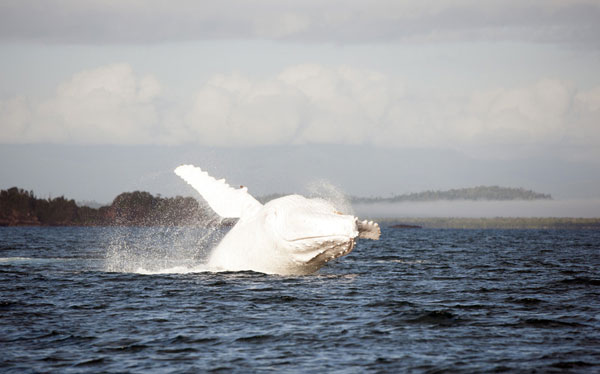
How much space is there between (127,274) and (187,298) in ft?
20.6

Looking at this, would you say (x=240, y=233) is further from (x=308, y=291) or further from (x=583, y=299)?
(x=583, y=299)

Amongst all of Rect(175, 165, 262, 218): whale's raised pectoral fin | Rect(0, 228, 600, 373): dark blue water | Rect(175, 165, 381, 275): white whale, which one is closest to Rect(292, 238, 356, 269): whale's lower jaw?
Rect(175, 165, 381, 275): white whale

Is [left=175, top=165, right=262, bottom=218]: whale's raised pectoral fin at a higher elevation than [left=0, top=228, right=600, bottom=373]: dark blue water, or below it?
higher

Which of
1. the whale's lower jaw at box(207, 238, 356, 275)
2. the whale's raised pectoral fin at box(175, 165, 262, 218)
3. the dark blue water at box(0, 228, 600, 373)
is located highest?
the whale's raised pectoral fin at box(175, 165, 262, 218)

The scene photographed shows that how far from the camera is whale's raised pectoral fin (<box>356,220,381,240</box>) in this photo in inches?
615

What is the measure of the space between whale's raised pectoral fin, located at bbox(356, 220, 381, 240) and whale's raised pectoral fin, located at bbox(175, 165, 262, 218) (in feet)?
11.5

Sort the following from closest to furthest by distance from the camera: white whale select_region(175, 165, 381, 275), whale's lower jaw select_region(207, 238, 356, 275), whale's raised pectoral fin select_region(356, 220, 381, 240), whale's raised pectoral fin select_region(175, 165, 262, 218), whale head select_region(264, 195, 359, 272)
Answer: whale head select_region(264, 195, 359, 272) → white whale select_region(175, 165, 381, 275) → whale's lower jaw select_region(207, 238, 356, 275) → whale's raised pectoral fin select_region(356, 220, 381, 240) → whale's raised pectoral fin select_region(175, 165, 262, 218)

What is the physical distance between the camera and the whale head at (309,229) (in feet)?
48.8

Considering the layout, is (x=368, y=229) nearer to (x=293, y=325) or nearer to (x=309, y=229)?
(x=309, y=229)

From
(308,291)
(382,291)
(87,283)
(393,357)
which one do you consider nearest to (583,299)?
(382,291)

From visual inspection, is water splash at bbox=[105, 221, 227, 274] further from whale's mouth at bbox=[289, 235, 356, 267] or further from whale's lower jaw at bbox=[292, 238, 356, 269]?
whale's mouth at bbox=[289, 235, 356, 267]

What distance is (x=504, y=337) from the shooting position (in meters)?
12.3

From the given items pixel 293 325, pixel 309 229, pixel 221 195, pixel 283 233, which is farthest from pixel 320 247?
pixel 221 195

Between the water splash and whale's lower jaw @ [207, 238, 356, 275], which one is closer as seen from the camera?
whale's lower jaw @ [207, 238, 356, 275]
